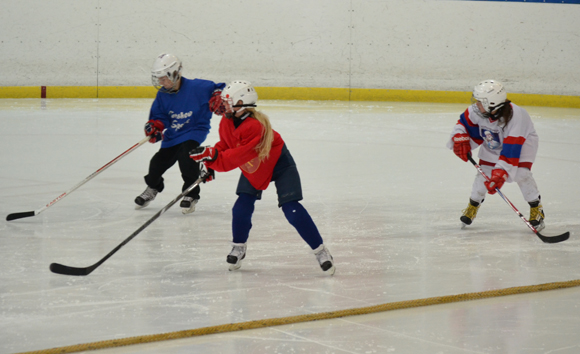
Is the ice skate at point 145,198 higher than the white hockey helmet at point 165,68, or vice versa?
the white hockey helmet at point 165,68

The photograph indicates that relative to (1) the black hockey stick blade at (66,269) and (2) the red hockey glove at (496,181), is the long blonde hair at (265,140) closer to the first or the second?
(1) the black hockey stick blade at (66,269)

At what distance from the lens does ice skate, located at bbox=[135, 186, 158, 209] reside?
410 cm

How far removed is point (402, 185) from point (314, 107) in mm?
4974

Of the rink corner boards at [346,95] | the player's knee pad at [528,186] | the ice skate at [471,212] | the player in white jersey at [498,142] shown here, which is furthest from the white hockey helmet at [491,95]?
the rink corner boards at [346,95]

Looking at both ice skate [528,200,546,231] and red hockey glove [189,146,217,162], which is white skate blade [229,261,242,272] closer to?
red hockey glove [189,146,217,162]

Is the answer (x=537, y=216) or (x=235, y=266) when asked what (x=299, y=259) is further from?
(x=537, y=216)

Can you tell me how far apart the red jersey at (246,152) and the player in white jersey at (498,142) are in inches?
46.8

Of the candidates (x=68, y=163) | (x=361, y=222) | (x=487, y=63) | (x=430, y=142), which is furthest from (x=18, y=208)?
(x=487, y=63)

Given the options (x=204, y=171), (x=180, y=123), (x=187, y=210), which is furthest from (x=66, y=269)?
(x=180, y=123)

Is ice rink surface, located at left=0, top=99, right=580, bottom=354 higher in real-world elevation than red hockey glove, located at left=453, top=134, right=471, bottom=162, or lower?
lower

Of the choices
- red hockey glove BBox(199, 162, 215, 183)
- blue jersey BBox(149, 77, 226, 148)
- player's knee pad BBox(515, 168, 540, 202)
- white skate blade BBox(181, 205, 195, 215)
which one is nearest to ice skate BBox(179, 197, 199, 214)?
white skate blade BBox(181, 205, 195, 215)

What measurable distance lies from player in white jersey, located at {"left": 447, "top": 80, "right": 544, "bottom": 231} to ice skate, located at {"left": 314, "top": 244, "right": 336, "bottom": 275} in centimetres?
102

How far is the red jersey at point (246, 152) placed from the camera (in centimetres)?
282

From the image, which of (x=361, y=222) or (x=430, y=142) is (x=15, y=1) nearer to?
(x=430, y=142)
